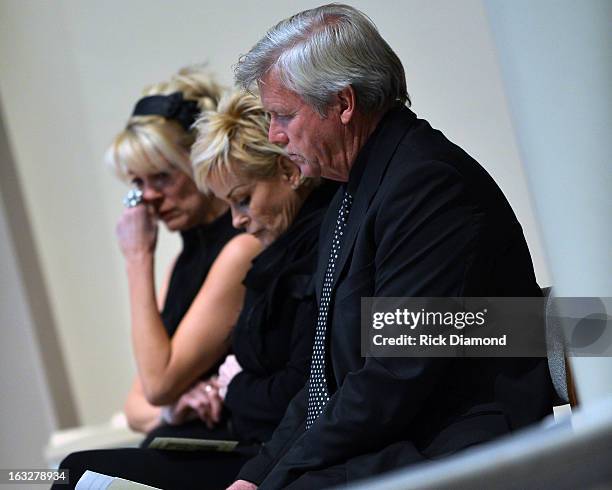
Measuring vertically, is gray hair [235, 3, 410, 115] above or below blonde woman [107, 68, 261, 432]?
above

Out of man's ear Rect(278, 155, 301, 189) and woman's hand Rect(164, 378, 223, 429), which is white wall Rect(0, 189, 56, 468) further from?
man's ear Rect(278, 155, 301, 189)

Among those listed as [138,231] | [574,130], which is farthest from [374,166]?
[138,231]

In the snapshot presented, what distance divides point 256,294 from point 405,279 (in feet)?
3.04

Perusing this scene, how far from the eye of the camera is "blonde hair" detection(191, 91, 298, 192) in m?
2.76

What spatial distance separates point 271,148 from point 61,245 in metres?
2.72

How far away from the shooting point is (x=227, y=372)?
9.53ft

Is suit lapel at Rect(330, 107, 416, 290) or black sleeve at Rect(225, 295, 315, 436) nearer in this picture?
suit lapel at Rect(330, 107, 416, 290)

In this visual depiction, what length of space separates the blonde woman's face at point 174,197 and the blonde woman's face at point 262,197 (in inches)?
19.2

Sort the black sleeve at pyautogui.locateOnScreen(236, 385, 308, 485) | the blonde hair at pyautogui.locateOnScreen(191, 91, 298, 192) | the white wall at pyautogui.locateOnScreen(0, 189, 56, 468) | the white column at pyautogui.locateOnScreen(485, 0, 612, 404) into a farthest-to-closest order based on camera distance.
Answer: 1. the white wall at pyautogui.locateOnScreen(0, 189, 56, 468)
2. the blonde hair at pyautogui.locateOnScreen(191, 91, 298, 192)
3. the black sleeve at pyautogui.locateOnScreen(236, 385, 308, 485)
4. the white column at pyautogui.locateOnScreen(485, 0, 612, 404)

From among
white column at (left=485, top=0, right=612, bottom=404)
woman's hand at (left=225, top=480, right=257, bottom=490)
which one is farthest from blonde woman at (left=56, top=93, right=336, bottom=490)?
white column at (left=485, top=0, right=612, bottom=404)

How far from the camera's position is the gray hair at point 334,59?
A: 7.01 feet

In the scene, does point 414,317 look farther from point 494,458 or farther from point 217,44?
point 217,44

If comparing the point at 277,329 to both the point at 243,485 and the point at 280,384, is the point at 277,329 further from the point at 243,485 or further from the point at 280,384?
the point at 243,485

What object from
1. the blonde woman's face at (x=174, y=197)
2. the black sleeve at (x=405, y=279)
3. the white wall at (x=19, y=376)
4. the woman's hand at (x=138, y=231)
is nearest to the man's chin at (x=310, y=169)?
the black sleeve at (x=405, y=279)
